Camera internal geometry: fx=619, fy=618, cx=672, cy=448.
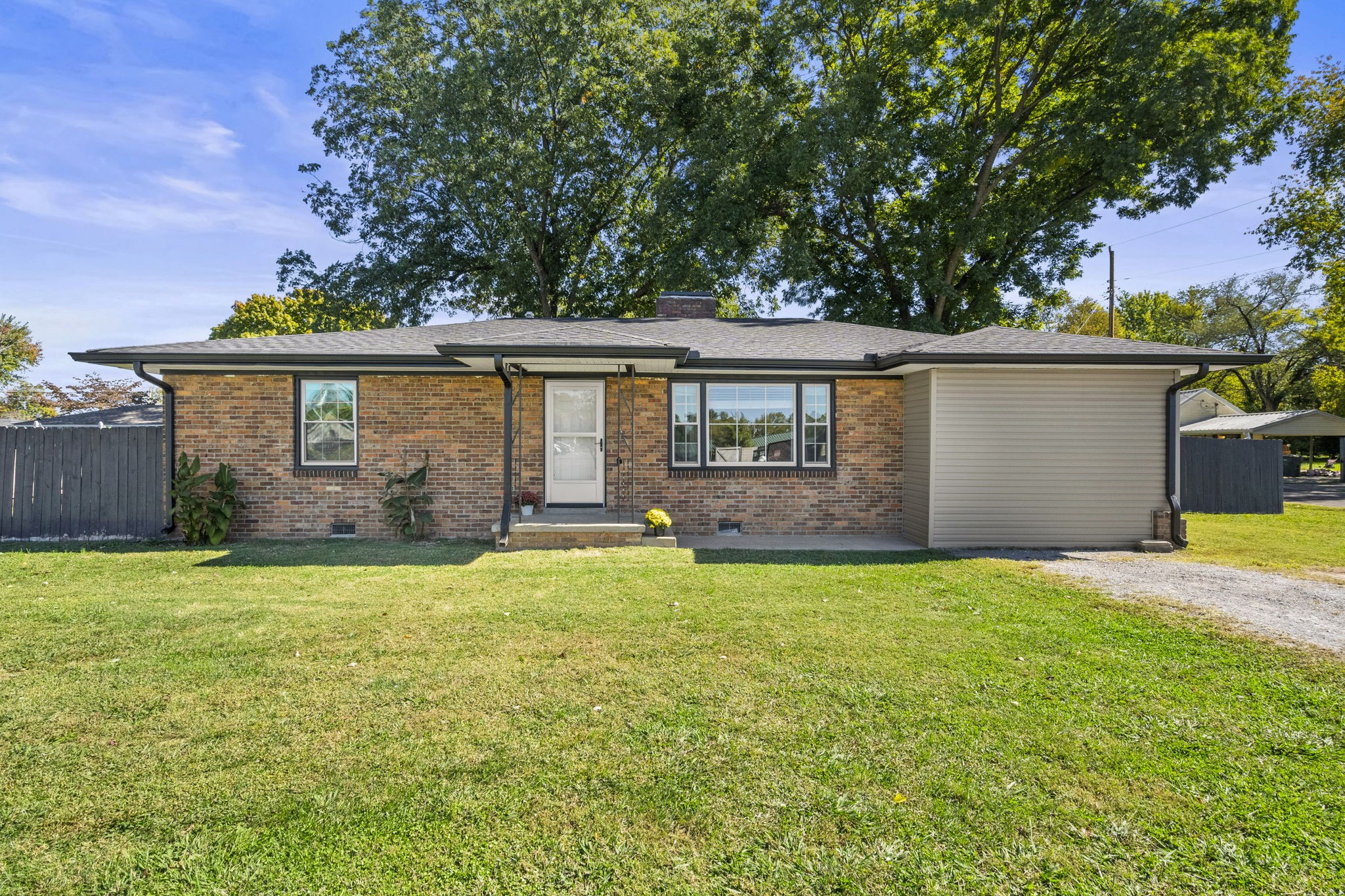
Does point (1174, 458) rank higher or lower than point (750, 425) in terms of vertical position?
lower

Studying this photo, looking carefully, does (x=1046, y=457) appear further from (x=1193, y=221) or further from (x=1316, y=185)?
(x=1316, y=185)

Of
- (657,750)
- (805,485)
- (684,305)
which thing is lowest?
(657,750)

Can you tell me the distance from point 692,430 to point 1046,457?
5.21 metres

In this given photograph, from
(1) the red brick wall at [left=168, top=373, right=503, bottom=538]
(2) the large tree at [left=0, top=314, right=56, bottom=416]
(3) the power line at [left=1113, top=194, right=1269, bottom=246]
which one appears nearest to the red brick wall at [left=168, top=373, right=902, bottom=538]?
(1) the red brick wall at [left=168, top=373, right=503, bottom=538]

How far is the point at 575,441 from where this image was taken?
9.82m

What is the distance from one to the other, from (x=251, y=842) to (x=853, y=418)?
358 inches

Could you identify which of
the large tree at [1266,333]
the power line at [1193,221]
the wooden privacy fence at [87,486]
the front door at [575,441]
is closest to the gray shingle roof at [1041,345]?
the front door at [575,441]

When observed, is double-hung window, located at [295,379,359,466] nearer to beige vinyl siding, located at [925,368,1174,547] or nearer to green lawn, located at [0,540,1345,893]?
green lawn, located at [0,540,1345,893]

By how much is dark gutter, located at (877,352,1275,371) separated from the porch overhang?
11.2ft

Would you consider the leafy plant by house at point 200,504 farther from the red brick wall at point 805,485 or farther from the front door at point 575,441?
the red brick wall at point 805,485

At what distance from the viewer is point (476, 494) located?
961 centimetres

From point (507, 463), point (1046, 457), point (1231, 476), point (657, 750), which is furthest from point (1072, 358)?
point (1231, 476)

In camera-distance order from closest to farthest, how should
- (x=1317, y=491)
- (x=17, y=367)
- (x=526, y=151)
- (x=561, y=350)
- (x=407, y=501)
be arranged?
(x=561, y=350), (x=407, y=501), (x=526, y=151), (x=1317, y=491), (x=17, y=367)

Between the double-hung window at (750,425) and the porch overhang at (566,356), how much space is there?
0.88 metres
